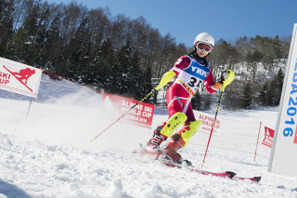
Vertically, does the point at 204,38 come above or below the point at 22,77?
above

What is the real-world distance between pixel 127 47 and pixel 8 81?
28.1 meters

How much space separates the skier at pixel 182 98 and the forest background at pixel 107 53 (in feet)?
84.8

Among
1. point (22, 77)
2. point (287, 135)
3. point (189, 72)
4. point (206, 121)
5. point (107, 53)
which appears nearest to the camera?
point (189, 72)

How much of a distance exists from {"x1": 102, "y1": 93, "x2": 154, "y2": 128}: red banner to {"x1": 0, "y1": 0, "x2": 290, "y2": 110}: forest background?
66.4 ft

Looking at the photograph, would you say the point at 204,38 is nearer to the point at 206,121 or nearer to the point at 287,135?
the point at 287,135

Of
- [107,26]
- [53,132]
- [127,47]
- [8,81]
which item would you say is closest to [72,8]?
[107,26]

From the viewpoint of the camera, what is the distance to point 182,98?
12.2 ft

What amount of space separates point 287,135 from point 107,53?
3311 centimetres

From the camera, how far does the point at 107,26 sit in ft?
138

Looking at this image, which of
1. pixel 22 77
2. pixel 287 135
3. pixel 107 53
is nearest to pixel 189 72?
pixel 287 135

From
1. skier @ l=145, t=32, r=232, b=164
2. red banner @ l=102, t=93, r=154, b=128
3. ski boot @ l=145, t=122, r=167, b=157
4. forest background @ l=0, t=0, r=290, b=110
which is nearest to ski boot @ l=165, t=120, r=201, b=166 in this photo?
skier @ l=145, t=32, r=232, b=164

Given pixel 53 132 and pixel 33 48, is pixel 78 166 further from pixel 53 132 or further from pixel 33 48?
pixel 33 48

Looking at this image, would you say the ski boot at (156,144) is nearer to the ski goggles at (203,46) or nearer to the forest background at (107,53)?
the ski goggles at (203,46)

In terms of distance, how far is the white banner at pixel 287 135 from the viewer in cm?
446
